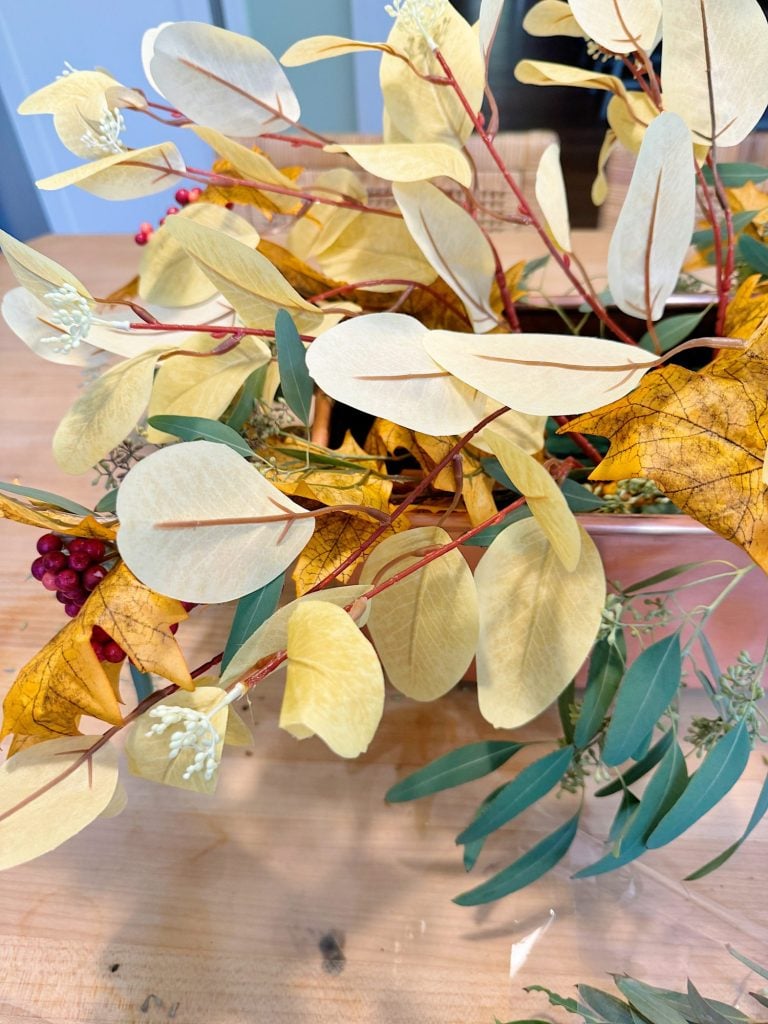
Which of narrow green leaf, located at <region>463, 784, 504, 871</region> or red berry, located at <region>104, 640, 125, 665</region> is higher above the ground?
red berry, located at <region>104, 640, 125, 665</region>

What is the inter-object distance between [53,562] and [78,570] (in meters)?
0.01

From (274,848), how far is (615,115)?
1.28ft

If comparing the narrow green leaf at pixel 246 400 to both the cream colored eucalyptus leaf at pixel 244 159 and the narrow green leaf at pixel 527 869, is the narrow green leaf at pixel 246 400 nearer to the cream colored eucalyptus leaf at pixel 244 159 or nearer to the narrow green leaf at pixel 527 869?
the cream colored eucalyptus leaf at pixel 244 159

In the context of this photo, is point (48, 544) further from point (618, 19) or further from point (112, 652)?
point (618, 19)

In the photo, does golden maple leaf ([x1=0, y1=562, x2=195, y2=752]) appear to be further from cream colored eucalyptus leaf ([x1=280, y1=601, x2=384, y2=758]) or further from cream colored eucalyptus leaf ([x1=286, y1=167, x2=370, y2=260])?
cream colored eucalyptus leaf ([x1=286, y1=167, x2=370, y2=260])

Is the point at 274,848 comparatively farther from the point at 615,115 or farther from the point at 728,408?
the point at 615,115

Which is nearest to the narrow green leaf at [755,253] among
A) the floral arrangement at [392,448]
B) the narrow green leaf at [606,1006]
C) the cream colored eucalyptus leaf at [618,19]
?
the floral arrangement at [392,448]

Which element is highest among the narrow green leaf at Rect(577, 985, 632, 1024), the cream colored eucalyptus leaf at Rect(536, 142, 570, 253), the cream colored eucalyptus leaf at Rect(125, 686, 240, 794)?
the cream colored eucalyptus leaf at Rect(536, 142, 570, 253)

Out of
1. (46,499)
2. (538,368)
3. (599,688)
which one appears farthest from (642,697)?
(46,499)

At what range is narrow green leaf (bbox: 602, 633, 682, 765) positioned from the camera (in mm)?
253

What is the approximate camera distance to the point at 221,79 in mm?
287

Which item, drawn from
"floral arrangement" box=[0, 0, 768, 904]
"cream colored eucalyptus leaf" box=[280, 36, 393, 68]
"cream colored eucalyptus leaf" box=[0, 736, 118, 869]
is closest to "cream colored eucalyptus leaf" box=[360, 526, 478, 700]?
"floral arrangement" box=[0, 0, 768, 904]

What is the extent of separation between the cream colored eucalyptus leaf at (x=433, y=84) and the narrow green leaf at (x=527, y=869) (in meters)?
0.31

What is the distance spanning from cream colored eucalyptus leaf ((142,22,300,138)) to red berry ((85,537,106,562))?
0.61 feet
